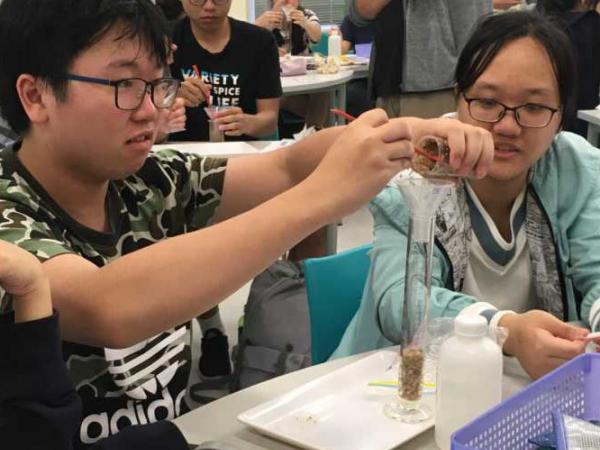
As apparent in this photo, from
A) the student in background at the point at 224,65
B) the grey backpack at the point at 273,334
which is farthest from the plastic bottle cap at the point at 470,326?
the student in background at the point at 224,65

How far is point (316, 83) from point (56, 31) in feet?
10.1

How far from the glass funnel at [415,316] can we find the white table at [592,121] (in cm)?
254

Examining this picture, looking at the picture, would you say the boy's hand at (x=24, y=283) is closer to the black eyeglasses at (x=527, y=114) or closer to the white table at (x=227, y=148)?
the black eyeglasses at (x=527, y=114)

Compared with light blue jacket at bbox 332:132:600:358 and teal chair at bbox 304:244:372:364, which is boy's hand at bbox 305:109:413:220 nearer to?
light blue jacket at bbox 332:132:600:358

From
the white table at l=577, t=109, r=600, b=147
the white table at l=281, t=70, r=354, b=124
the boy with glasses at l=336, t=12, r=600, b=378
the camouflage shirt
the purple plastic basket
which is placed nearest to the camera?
the purple plastic basket

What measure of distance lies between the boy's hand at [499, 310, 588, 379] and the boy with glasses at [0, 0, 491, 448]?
0.24 m

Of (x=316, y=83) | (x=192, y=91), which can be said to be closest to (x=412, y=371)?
(x=192, y=91)

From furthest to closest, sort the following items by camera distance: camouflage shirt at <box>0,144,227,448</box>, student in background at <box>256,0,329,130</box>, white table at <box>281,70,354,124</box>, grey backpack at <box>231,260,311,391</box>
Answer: student in background at <box>256,0,329,130</box>, white table at <box>281,70,354,124</box>, grey backpack at <box>231,260,311,391</box>, camouflage shirt at <box>0,144,227,448</box>

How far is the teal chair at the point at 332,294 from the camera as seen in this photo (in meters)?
1.49

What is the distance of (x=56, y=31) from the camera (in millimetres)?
1151

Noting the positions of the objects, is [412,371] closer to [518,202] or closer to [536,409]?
[536,409]

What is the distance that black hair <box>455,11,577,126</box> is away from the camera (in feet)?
4.89

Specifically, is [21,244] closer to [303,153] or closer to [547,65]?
[303,153]

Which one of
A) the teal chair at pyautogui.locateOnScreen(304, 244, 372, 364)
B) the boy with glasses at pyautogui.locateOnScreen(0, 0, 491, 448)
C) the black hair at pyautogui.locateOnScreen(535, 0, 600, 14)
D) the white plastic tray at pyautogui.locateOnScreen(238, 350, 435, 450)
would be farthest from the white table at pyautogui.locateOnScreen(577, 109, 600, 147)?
the white plastic tray at pyautogui.locateOnScreen(238, 350, 435, 450)
